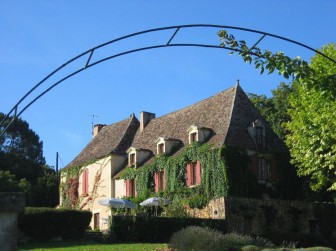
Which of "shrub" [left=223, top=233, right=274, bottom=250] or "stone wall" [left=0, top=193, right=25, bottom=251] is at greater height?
"stone wall" [left=0, top=193, right=25, bottom=251]

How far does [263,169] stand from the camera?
3212 centimetres

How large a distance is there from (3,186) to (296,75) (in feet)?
122

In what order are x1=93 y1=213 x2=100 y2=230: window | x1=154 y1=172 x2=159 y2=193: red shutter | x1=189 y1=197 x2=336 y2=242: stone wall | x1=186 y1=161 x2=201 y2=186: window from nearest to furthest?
x1=189 y1=197 x2=336 y2=242: stone wall, x1=186 y1=161 x2=201 y2=186: window, x1=154 y1=172 x2=159 y2=193: red shutter, x1=93 y1=213 x2=100 y2=230: window

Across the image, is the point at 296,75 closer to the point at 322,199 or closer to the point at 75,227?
the point at 75,227

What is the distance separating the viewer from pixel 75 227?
25.7m

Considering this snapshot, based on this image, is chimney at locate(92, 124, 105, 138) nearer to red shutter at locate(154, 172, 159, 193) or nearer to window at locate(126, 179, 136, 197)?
window at locate(126, 179, 136, 197)

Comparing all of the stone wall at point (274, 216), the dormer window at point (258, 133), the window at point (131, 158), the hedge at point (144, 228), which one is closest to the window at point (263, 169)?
the dormer window at point (258, 133)

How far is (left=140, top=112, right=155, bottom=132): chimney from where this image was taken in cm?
4166

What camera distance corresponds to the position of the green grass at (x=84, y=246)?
20.1 metres

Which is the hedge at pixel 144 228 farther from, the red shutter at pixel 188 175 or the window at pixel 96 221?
the window at pixel 96 221

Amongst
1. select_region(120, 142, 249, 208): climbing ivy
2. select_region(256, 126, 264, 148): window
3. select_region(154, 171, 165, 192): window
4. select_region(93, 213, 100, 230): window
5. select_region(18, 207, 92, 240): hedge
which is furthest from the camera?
select_region(93, 213, 100, 230): window

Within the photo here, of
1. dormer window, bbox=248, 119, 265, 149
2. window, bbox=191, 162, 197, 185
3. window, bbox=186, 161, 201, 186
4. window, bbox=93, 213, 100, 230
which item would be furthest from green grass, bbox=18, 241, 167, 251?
window, bbox=93, 213, 100, 230

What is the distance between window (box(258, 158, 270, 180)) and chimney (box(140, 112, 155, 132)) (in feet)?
39.8

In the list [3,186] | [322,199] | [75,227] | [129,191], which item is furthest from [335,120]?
[3,186]
